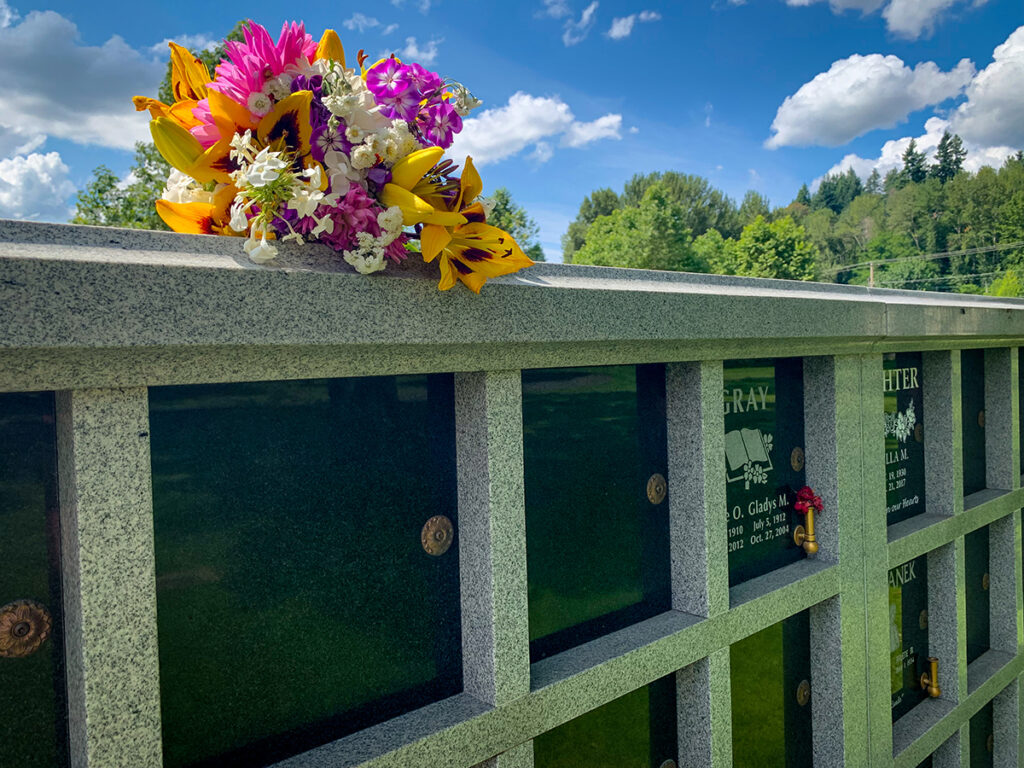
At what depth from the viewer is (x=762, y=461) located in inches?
136

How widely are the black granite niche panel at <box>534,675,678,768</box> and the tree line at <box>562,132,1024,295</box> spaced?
171ft

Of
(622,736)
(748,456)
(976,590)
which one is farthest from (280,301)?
(976,590)

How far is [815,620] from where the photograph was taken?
3.59 metres

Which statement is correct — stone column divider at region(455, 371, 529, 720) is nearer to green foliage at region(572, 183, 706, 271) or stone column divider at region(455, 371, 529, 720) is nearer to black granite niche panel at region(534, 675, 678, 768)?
black granite niche panel at region(534, 675, 678, 768)

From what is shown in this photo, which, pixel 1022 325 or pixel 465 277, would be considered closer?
pixel 465 277

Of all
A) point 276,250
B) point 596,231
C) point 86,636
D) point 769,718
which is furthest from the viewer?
point 596,231

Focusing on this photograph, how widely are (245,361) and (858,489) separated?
333 cm

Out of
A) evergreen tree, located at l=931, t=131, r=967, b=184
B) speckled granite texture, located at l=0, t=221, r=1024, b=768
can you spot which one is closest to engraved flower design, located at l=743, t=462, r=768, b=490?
speckled granite texture, located at l=0, t=221, r=1024, b=768

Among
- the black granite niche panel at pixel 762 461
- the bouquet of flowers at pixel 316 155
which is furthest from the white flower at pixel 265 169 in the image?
the black granite niche panel at pixel 762 461

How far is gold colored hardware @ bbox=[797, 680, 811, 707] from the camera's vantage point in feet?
11.7

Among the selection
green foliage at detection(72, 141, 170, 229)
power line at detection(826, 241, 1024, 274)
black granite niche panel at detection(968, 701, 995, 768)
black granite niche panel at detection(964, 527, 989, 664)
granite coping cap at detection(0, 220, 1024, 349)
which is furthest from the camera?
power line at detection(826, 241, 1024, 274)

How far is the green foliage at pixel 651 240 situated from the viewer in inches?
2137

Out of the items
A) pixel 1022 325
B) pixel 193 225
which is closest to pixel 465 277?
pixel 193 225

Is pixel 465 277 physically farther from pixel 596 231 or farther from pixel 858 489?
pixel 596 231
